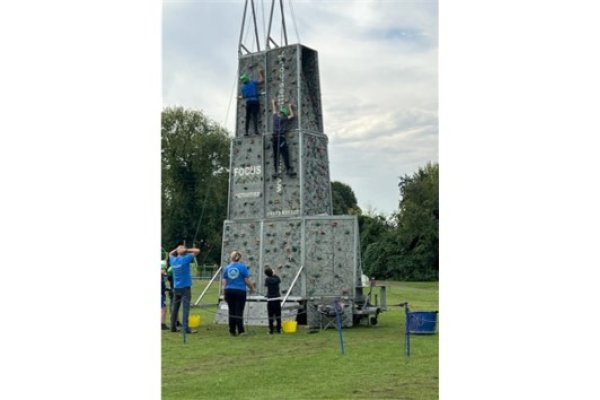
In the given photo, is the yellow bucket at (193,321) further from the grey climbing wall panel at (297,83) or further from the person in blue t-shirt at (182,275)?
the grey climbing wall panel at (297,83)

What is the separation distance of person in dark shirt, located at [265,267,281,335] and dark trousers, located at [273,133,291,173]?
2.20m

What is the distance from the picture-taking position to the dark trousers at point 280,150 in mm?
13727

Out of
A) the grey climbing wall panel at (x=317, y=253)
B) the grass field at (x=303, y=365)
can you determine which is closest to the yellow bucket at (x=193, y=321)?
the grass field at (x=303, y=365)

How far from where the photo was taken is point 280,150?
13805 millimetres

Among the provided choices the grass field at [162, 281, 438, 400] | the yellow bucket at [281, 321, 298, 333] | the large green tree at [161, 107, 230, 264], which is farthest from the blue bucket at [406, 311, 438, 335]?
the large green tree at [161, 107, 230, 264]

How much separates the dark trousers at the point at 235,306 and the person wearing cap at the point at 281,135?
2.79 metres

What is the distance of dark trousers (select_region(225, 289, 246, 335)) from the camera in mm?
11773

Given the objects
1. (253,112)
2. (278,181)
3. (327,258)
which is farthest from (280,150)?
(327,258)

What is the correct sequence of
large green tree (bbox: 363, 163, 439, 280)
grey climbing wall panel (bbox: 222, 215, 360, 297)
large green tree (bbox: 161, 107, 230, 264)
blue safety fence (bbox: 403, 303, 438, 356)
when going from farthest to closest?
1. large green tree (bbox: 161, 107, 230, 264)
2. grey climbing wall panel (bbox: 222, 215, 360, 297)
3. blue safety fence (bbox: 403, 303, 438, 356)
4. large green tree (bbox: 363, 163, 439, 280)

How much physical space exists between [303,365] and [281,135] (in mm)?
6104

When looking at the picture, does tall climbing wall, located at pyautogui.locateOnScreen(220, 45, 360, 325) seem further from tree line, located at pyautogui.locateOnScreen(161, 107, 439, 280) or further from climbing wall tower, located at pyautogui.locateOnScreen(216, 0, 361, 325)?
tree line, located at pyautogui.locateOnScreen(161, 107, 439, 280)

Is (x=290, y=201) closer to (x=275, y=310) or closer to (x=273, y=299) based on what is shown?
(x=273, y=299)
